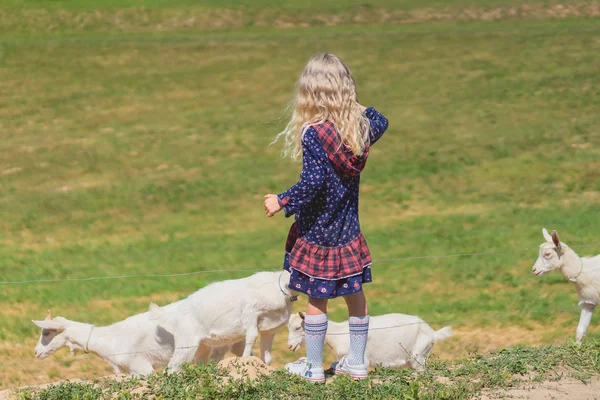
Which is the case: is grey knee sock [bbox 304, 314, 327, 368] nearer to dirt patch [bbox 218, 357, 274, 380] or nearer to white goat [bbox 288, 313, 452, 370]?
dirt patch [bbox 218, 357, 274, 380]

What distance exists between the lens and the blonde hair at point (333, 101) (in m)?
6.18

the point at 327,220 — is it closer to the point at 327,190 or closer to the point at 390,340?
the point at 327,190

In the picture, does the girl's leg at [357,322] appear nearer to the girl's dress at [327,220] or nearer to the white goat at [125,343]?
the girl's dress at [327,220]

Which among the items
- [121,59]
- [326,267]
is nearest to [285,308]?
[326,267]

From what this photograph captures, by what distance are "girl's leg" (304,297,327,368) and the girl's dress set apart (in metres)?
0.13

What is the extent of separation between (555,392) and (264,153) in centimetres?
1477

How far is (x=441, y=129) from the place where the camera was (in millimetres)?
21844

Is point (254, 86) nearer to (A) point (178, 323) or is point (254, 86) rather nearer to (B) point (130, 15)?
(B) point (130, 15)

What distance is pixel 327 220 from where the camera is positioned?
20.5 ft

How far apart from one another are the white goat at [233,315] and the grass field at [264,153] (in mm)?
2042

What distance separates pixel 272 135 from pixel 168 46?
8172 millimetres

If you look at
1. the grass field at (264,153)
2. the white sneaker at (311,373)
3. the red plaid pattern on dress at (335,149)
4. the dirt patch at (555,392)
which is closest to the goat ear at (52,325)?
the grass field at (264,153)

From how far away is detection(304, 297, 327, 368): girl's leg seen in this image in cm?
634

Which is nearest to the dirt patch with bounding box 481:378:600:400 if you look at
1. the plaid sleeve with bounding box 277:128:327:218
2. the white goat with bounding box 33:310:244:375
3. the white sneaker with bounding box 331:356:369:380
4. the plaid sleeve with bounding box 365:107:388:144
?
the white sneaker with bounding box 331:356:369:380
